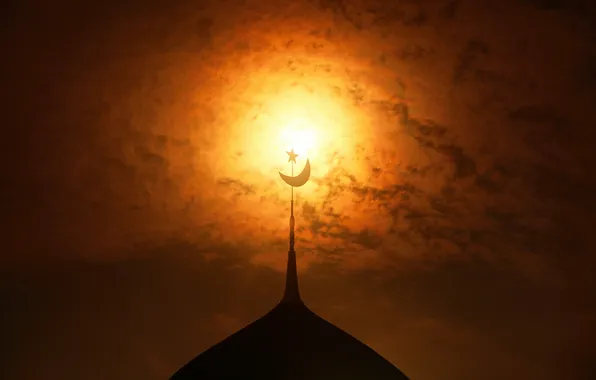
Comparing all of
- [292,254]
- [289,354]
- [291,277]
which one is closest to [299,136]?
[292,254]

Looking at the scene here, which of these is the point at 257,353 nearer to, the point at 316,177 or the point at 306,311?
the point at 306,311

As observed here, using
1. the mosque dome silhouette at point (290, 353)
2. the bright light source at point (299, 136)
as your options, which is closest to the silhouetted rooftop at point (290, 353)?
the mosque dome silhouette at point (290, 353)

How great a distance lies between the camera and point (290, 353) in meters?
9.88

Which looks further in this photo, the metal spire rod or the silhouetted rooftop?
the silhouetted rooftop

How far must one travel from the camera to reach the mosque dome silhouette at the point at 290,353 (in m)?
9.73

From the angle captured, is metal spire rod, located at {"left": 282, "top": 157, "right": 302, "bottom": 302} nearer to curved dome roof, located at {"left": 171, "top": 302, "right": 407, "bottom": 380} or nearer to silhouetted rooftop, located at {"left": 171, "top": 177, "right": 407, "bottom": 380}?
silhouetted rooftop, located at {"left": 171, "top": 177, "right": 407, "bottom": 380}

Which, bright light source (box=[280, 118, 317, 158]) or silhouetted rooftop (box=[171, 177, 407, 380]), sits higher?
bright light source (box=[280, 118, 317, 158])

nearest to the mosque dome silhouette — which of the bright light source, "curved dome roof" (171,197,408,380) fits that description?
"curved dome roof" (171,197,408,380)

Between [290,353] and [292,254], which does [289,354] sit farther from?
[292,254]

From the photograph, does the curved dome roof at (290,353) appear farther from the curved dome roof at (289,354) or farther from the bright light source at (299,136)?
the bright light source at (299,136)

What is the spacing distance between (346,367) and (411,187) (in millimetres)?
2727

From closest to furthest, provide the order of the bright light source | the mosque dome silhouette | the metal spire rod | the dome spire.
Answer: the bright light source
the dome spire
the metal spire rod
the mosque dome silhouette

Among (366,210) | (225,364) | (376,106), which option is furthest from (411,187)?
(225,364)

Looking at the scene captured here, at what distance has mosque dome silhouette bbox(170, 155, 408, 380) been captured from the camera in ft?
31.9
